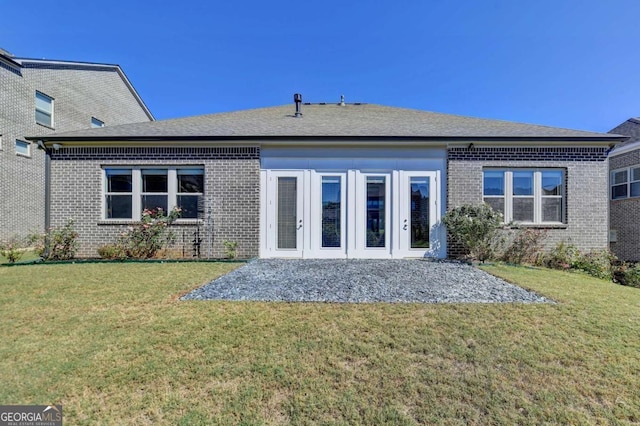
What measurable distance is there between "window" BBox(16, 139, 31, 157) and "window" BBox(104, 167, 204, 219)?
9754mm

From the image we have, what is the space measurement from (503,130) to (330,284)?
25.5 feet

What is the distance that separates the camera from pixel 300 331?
3.59 meters

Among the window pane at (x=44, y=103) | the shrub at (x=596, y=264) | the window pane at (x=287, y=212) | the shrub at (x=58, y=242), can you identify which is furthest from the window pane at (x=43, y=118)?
the shrub at (x=596, y=264)

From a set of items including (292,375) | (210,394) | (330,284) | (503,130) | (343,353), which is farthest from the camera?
(503,130)

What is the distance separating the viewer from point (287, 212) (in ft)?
27.9

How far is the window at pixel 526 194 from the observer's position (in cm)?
861

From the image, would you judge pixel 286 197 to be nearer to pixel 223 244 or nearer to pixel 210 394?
pixel 223 244

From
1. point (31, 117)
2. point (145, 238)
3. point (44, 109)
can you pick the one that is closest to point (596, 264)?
point (145, 238)

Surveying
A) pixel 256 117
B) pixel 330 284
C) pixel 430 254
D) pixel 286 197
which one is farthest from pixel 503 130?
pixel 256 117

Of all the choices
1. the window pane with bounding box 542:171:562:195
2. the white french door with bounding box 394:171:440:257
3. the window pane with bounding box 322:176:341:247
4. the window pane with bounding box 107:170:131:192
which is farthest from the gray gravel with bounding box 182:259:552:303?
the window pane with bounding box 107:170:131:192

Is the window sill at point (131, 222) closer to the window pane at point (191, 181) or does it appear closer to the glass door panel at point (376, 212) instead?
Answer: the window pane at point (191, 181)

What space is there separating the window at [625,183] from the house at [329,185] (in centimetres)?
545

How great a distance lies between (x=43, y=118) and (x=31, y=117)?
0.76 metres

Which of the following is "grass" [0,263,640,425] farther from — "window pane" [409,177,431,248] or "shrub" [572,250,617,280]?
"window pane" [409,177,431,248]
